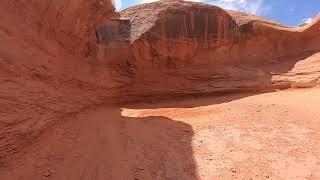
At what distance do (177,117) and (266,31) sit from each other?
5700 millimetres

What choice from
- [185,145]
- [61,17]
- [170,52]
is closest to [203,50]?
[170,52]

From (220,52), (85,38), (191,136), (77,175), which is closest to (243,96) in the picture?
(220,52)

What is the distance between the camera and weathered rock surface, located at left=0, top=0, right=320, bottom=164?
8781mm

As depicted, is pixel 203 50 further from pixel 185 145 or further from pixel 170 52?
pixel 185 145

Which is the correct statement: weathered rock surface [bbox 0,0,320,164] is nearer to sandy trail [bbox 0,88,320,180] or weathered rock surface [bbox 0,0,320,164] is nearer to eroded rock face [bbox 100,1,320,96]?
eroded rock face [bbox 100,1,320,96]

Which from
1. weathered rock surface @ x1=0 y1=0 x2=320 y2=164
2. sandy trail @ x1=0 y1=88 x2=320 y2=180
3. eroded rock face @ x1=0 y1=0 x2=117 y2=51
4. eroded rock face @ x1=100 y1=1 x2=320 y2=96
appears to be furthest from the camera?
eroded rock face @ x1=100 y1=1 x2=320 y2=96

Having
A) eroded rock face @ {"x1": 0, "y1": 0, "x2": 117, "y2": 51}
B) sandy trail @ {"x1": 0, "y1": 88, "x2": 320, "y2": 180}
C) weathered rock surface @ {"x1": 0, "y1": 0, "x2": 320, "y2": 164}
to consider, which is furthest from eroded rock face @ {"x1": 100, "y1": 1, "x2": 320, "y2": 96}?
sandy trail @ {"x1": 0, "y1": 88, "x2": 320, "y2": 180}

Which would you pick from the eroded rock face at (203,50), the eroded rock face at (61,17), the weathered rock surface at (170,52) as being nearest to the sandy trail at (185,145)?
the weathered rock surface at (170,52)

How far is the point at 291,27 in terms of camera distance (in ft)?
43.4

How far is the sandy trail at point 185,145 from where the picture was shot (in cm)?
553

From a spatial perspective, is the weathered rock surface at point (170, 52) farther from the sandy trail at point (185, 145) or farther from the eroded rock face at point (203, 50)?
the sandy trail at point (185, 145)

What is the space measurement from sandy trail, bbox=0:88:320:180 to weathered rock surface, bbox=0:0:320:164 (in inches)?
54.3

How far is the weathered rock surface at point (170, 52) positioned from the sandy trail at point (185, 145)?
1.38 m

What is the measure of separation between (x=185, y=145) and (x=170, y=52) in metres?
5.84
